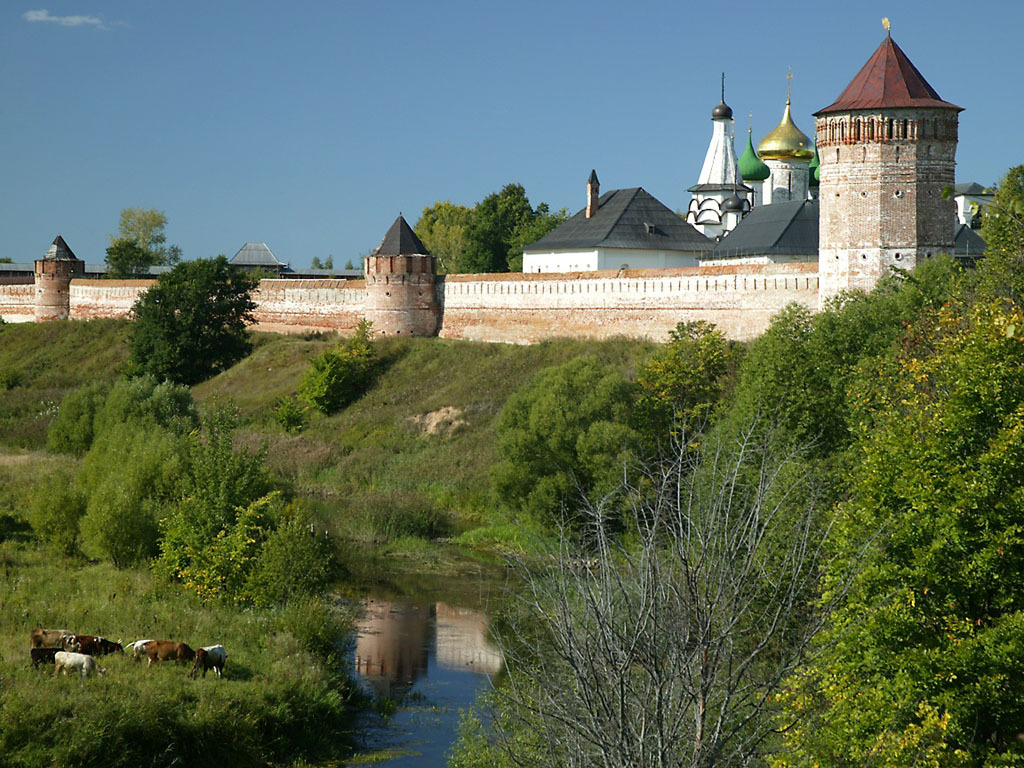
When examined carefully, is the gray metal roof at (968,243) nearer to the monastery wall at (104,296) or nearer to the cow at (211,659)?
the cow at (211,659)

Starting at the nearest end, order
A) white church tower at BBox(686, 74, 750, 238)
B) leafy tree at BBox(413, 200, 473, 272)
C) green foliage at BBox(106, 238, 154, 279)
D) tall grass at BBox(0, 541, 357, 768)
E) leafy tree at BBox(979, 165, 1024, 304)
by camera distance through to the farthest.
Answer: tall grass at BBox(0, 541, 357, 768)
leafy tree at BBox(979, 165, 1024, 304)
white church tower at BBox(686, 74, 750, 238)
green foliage at BBox(106, 238, 154, 279)
leafy tree at BBox(413, 200, 473, 272)

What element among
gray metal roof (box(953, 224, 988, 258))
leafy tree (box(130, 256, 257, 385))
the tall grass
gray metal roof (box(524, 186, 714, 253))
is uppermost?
gray metal roof (box(524, 186, 714, 253))

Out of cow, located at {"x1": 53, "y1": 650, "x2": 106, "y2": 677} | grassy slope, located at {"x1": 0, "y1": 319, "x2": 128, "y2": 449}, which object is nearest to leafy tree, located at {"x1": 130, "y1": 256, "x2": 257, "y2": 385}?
grassy slope, located at {"x1": 0, "y1": 319, "x2": 128, "y2": 449}

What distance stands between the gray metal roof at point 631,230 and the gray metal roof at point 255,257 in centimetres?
3369

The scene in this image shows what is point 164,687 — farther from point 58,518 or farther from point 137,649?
point 58,518

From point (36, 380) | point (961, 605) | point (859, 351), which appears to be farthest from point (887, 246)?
point (36, 380)

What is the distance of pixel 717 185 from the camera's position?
1860 inches

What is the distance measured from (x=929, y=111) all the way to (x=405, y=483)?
13.2m

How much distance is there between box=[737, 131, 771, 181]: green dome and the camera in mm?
46375

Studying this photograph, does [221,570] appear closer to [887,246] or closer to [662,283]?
[887,246]

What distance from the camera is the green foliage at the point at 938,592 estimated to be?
880 cm

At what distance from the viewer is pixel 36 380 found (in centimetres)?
4284

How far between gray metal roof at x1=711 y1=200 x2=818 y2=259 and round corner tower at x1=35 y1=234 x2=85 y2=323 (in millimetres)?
28413

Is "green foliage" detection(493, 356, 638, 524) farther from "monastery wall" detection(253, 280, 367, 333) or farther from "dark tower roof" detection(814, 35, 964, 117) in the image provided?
"monastery wall" detection(253, 280, 367, 333)
